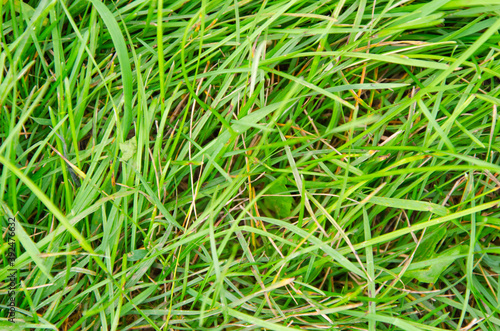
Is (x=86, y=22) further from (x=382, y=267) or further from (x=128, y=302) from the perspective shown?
(x=382, y=267)

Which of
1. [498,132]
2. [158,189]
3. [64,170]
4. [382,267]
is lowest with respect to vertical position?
[382,267]

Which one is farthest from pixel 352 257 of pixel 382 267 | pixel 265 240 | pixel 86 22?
pixel 86 22

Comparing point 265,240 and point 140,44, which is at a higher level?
point 140,44

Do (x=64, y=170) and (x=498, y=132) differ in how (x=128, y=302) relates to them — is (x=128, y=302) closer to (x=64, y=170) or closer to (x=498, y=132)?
(x=64, y=170)

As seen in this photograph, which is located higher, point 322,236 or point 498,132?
point 498,132

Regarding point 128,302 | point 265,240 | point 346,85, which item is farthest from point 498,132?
point 128,302

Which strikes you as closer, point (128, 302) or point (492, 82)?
point (128, 302)
